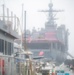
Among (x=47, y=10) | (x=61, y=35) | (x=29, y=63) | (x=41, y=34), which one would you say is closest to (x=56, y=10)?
(x=47, y=10)

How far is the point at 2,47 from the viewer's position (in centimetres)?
1336

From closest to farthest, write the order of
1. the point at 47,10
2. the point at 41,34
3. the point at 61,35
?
1. the point at 41,34
2. the point at 61,35
3. the point at 47,10

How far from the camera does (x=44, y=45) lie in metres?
96.9

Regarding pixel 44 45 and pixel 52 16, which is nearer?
pixel 44 45

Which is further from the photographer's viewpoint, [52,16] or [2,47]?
[52,16]

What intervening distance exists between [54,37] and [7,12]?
290 ft

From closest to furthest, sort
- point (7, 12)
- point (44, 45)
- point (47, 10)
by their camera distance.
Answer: point (7, 12), point (44, 45), point (47, 10)

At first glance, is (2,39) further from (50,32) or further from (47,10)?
(47,10)

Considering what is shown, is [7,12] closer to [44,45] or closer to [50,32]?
[44,45]

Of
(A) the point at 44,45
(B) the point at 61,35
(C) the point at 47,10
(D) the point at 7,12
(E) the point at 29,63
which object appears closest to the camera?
(D) the point at 7,12

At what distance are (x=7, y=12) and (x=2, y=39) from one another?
1.29 m

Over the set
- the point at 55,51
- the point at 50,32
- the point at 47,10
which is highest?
the point at 47,10

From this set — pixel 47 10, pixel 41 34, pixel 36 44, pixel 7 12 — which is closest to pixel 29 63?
pixel 7 12

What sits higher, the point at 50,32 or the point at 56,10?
the point at 56,10
